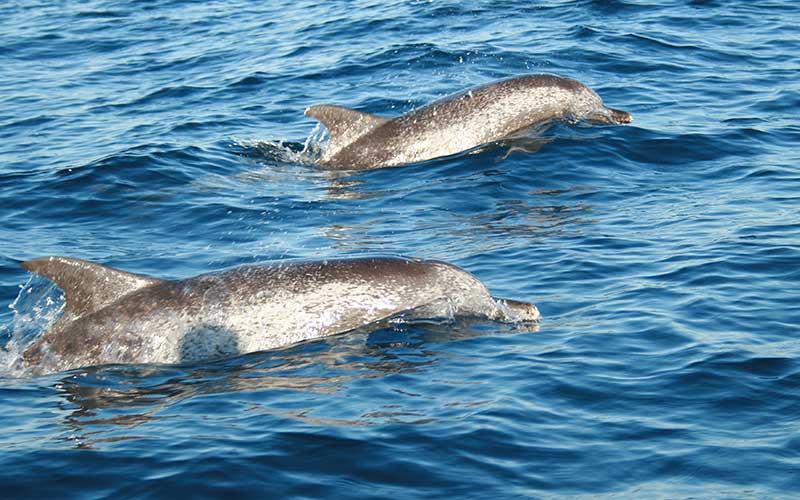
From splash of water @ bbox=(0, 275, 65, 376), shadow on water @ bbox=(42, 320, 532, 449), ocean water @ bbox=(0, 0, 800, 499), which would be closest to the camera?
ocean water @ bbox=(0, 0, 800, 499)

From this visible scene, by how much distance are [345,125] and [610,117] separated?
4.02 metres

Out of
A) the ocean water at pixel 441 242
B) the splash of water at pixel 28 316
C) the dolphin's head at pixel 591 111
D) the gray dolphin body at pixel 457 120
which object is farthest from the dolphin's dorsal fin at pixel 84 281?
the dolphin's head at pixel 591 111

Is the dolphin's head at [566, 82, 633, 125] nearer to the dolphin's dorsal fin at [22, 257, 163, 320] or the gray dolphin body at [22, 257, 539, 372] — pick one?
the gray dolphin body at [22, 257, 539, 372]

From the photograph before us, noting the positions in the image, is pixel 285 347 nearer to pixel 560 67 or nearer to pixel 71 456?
pixel 71 456

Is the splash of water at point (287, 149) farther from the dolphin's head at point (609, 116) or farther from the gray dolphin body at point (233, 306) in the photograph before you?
the gray dolphin body at point (233, 306)

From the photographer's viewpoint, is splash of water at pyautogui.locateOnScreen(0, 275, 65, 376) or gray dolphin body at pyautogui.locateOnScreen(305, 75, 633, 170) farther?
gray dolphin body at pyautogui.locateOnScreen(305, 75, 633, 170)

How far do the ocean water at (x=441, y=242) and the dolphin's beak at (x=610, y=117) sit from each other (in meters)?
0.48

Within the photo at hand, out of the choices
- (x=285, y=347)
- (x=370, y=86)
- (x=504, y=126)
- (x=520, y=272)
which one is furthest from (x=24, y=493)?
(x=370, y=86)

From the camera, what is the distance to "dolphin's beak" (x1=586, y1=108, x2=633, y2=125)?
61.6 feet

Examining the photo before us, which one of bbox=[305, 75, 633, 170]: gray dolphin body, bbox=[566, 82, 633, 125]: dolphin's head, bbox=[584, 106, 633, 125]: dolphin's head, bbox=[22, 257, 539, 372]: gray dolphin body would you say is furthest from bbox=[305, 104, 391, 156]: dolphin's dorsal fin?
bbox=[22, 257, 539, 372]: gray dolphin body

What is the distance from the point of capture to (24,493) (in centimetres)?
822

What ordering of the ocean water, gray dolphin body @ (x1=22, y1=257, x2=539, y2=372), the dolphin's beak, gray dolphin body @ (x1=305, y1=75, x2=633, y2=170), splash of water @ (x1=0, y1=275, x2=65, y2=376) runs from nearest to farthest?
the ocean water → gray dolphin body @ (x1=22, y1=257, x2=539, y2=372) → splash of water @ (x1=0, y1=275, x2=65, y2=376) → gray dolphin body @ (x1=305, y1=75, x2=633, y2=170) → the dolphin's beak

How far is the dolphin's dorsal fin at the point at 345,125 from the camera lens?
18.5 meters

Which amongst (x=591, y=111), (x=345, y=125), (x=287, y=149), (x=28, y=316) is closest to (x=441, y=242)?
(x=28, y=316)
